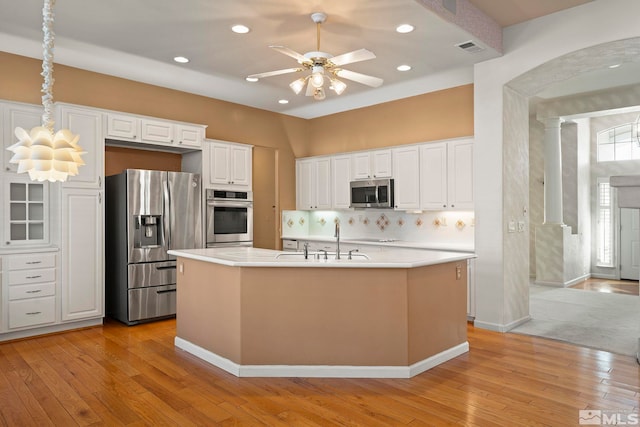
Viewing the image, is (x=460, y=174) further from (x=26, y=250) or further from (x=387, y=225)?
(x=26, y=250)

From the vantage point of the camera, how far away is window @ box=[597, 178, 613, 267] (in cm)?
839

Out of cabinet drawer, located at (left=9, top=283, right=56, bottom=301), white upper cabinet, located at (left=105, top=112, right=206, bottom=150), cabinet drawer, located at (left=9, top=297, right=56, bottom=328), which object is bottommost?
cabinet drawer, located at (left=9, top=297, right=56, bottom=328)

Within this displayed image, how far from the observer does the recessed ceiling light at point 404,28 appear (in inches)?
154

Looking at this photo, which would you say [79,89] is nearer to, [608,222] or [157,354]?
[157,354]

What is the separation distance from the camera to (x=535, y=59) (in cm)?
444

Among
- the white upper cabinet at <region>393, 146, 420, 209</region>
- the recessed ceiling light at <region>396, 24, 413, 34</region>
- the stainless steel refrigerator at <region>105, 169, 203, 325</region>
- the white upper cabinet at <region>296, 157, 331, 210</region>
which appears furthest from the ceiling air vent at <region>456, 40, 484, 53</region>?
the stainless steel refrigerator at <region>105, 169, 203, 325</region>

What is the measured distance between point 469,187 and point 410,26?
2182mm

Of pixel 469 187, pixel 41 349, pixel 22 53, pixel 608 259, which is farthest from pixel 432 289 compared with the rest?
pixel 608 259

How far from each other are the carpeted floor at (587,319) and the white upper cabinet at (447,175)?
5.27 ft

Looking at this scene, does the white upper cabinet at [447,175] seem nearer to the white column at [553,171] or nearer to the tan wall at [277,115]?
the tan wall at [277,115]

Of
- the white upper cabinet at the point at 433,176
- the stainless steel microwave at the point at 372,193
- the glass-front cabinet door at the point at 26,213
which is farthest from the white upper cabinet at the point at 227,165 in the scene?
the white upper cabinet at the point at 433,176

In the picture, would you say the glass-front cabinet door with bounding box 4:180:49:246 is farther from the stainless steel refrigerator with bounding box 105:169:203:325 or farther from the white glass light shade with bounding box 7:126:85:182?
the white glass light shade with bounding box 7:126:85:182

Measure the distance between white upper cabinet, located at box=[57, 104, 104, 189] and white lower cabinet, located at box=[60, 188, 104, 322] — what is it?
0.38 ft

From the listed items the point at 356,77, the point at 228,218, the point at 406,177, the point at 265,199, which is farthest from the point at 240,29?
the point at 265,199
